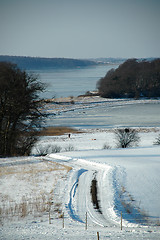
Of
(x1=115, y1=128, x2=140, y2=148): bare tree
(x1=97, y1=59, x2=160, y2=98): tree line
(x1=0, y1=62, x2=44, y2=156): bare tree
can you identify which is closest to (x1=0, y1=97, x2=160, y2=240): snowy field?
(x1=0, y1=62, x2=44, y2=156): bare tree

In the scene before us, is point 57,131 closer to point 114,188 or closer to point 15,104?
point 15,104

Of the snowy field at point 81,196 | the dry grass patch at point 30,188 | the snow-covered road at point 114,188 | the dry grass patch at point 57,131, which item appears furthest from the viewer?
the dry grass patch at point 57,131

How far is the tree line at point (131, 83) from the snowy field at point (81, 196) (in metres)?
73.1

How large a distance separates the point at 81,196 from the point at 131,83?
94.7 meters

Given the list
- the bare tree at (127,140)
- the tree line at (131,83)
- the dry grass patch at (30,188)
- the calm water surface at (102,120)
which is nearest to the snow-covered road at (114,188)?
the dry grass patch at (30,188)

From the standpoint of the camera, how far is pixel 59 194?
1165 centimetres

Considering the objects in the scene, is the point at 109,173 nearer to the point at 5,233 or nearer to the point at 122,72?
the point at 5,233

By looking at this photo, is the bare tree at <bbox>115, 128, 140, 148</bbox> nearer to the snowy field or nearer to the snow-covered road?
the snowy field

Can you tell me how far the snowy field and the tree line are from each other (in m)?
73.1

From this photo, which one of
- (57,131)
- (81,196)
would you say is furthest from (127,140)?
(81,196)

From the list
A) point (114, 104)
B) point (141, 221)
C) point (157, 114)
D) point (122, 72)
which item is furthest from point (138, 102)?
point (141, 221)

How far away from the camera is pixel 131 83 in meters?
103

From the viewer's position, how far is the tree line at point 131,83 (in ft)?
305

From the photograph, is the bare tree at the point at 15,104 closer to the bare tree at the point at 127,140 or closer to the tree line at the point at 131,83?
the bare tree at the point at 127,140
